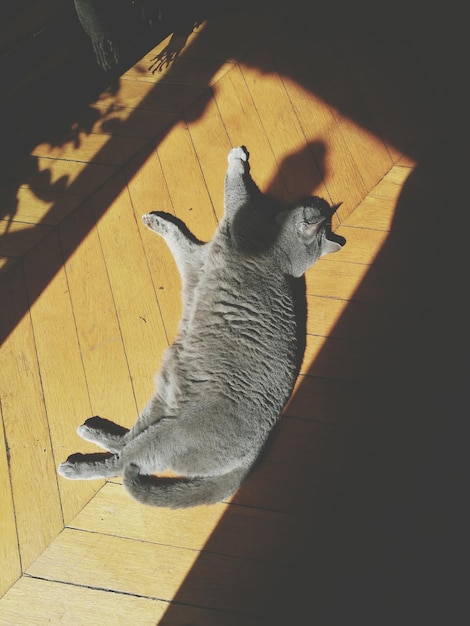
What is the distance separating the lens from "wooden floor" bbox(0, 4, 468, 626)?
1.45 m

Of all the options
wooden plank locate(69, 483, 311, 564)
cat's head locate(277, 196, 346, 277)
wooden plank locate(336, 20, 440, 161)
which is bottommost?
wooden plank locate(69, 483, 311, 564)

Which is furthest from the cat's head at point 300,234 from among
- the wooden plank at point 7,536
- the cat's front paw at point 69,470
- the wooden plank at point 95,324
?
the wooden plank at point 7,536

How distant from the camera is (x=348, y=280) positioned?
1.70 m

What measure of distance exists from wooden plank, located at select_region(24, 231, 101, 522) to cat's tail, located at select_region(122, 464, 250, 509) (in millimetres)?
310

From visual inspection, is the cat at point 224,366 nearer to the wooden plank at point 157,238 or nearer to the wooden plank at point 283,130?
the wooden plank at point 157,238

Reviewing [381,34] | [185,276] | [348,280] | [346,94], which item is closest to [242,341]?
[185,276]

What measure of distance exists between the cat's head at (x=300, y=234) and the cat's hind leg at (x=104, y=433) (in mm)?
832

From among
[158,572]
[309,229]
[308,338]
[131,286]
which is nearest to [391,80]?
[309,229]

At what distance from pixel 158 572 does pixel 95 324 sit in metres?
0.91

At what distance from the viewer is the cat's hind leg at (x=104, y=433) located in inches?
56.1

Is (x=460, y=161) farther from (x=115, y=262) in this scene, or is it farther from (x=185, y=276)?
(x=115, y=262)

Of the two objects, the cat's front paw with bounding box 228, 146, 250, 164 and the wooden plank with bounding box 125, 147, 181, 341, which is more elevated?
the cat's front paw with bounding box 228, 146, 250, 164

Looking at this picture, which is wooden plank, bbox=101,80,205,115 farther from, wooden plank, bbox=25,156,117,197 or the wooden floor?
wooden plank, bbox=25,156,117,197

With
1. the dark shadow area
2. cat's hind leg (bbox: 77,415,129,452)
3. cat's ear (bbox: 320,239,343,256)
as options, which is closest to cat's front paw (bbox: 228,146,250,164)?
the dark shadow area
